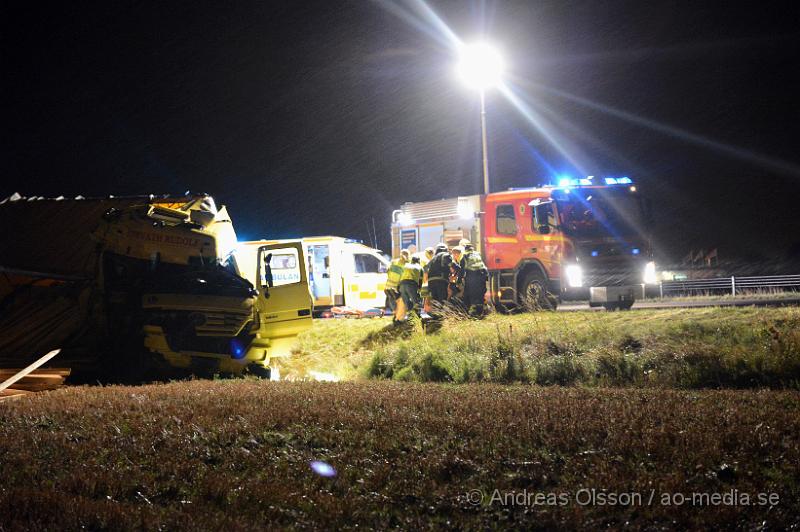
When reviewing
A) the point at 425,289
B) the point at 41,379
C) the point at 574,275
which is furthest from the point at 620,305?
the point at 41,379

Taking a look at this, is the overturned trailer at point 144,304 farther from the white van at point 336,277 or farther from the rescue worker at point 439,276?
the white van at point 336,277

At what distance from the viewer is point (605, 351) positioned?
38.1 ft

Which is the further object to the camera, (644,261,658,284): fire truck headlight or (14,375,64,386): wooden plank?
(644,261,658,284): fire truck headlight

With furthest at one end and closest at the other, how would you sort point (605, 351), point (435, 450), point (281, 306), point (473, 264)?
point (473, 264)
point (281, 306)
point (605, 351)
point (435, 450)

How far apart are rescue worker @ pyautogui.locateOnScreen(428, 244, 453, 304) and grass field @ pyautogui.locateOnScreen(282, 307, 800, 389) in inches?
52.4

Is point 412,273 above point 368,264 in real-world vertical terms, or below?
below

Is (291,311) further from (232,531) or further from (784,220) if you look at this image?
(784,220)

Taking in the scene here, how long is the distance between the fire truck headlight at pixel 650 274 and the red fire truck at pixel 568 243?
0.02 m

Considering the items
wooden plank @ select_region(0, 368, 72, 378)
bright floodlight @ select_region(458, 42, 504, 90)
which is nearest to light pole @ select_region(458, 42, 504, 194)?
bright floodlight @ select_region(458, 42, 504, 90)

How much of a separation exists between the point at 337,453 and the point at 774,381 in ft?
19.4

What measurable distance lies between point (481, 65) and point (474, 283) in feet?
25.6

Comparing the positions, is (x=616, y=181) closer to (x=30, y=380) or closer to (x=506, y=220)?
(x=506, y=220)

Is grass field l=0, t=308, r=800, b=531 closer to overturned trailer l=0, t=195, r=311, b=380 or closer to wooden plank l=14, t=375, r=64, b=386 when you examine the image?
wooden plank l=14, t=375, r=64, b=386

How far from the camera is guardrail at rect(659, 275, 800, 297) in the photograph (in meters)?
25.0
